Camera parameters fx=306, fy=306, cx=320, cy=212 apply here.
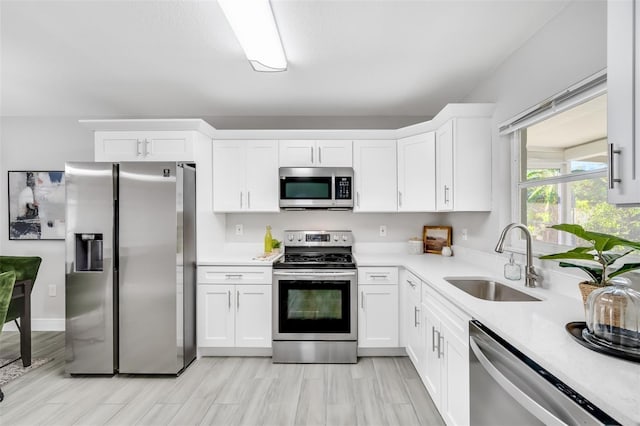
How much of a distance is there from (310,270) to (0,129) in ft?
12.9

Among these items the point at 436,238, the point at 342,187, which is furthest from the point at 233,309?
the point at 436,238

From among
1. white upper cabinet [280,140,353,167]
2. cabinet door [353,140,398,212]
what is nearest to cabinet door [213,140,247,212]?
white upper cabinet [280,140,353,167]

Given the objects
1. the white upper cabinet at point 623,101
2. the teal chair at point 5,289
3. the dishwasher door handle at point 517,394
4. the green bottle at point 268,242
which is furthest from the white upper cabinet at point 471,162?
the teal chair at point 5,289

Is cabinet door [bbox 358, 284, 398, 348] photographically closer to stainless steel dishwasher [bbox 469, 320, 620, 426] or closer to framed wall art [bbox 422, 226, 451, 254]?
framed wall art [bbox 422, 226, 451, 254]

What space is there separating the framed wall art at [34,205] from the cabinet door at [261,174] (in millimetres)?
2245

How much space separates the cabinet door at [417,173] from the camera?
2.86 meters

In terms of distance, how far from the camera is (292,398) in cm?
220

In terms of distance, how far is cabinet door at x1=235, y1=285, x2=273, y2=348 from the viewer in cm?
279

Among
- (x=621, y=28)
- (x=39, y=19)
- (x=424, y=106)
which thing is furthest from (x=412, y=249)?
(x=39, y=19)

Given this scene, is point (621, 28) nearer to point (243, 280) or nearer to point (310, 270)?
point (310, 270)

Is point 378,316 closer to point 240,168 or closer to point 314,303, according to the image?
point 314,303

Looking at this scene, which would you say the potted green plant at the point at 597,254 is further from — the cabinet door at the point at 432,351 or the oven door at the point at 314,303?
the oven door at the point at 314,303

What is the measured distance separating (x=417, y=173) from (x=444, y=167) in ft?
1.05

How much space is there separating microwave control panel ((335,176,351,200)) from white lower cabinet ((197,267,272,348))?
103cm
